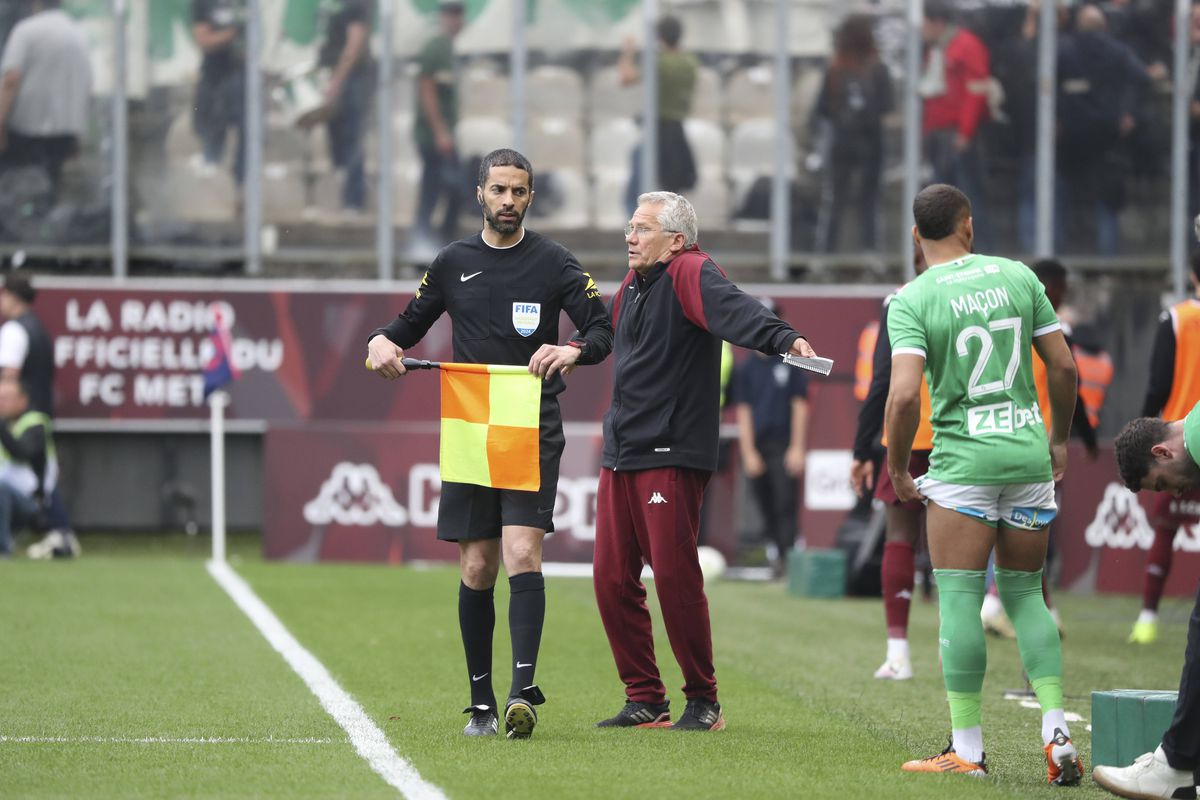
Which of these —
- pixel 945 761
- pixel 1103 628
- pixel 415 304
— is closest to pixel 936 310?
pixel 945 761

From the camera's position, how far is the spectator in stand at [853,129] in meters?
20.6

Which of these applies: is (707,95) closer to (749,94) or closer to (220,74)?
(749,94)

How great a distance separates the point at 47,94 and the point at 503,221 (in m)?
13.7

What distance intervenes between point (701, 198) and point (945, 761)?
1449 cm

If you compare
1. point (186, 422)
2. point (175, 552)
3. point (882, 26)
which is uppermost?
point (882, 26)

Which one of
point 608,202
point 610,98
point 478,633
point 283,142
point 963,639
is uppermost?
point 610,98

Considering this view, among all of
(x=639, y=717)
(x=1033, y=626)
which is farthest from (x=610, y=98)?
(x=1033, y=626)

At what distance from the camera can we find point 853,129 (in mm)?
20656

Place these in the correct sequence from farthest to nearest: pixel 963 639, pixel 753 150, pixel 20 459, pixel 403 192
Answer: pixel 753 150 < pixel 403 192 < pixel 20 459 < pixel 963 639

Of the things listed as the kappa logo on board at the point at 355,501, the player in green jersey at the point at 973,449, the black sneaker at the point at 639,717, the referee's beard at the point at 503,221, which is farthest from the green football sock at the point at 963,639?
the kappa logo on board at the point at 355,501

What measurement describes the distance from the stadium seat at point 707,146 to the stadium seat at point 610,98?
1.98ft

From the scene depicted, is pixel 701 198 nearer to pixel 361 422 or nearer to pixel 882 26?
pixel 882 26

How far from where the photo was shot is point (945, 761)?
657 centimetres

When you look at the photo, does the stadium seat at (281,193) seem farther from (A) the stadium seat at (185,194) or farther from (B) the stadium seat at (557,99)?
(B) the stadium seat at (557,99)
